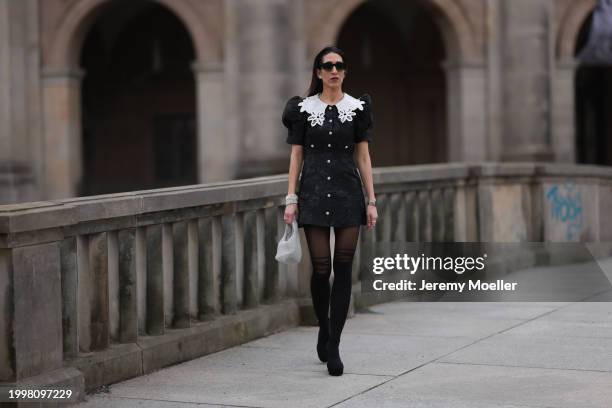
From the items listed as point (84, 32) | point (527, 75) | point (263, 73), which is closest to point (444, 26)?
point (527, 75)

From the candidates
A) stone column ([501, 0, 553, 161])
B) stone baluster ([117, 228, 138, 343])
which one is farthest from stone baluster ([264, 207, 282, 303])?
stone column ([501, 0, 553, 161])

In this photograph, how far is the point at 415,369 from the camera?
7.12 meters

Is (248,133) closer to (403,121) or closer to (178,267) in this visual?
(403,121)

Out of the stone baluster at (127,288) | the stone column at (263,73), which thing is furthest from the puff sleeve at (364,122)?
the stone column at (263,73)

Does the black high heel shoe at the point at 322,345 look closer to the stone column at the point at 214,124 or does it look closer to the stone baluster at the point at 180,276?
the stone baluster at the point at 180,276

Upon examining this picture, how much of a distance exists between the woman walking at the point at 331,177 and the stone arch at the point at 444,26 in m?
15.9

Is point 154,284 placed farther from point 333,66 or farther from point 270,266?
point 333,66

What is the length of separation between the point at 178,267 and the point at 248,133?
14895 millimetres

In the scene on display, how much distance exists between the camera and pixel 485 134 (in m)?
23.7

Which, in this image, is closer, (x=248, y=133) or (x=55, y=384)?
(x=55, y=384)

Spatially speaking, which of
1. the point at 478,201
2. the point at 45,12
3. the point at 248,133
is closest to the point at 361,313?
the point at 478,201

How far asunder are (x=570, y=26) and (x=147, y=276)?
58.9 feet

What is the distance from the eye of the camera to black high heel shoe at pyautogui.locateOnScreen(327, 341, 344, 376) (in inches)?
272

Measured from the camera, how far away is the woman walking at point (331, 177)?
23.0ft
